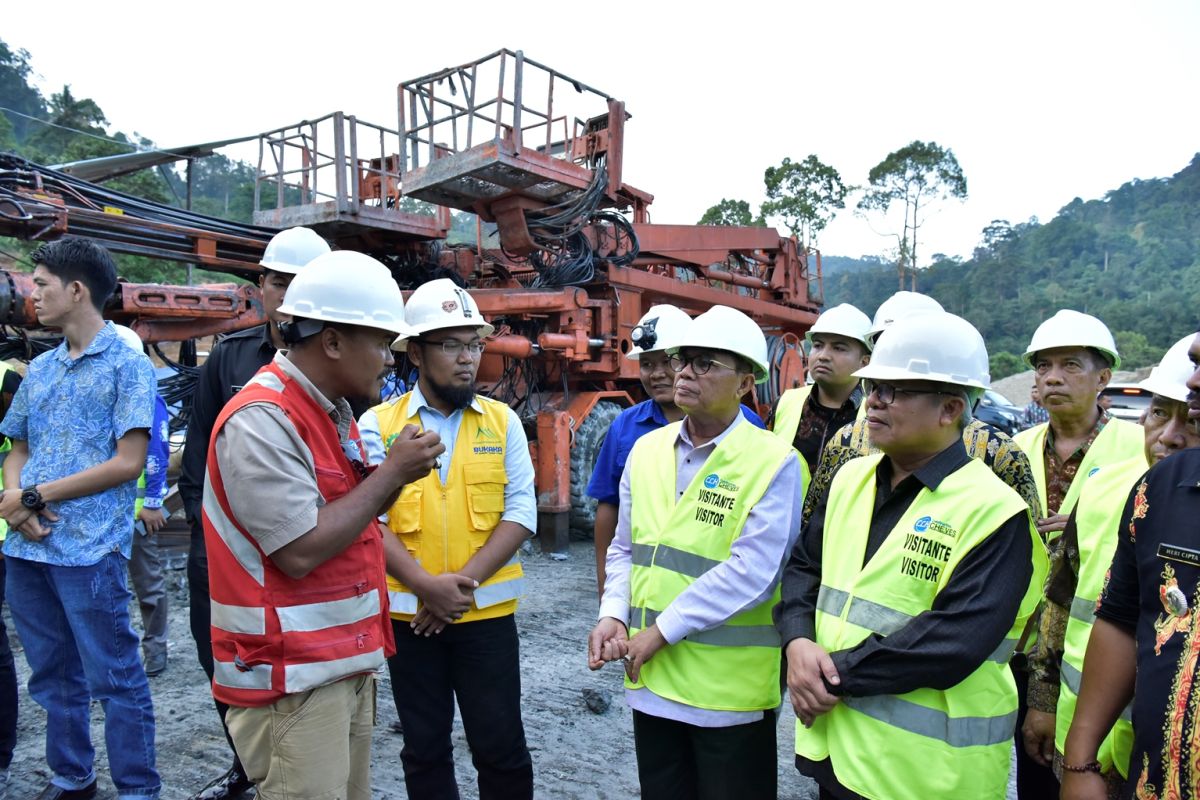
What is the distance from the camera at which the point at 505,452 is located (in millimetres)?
2701

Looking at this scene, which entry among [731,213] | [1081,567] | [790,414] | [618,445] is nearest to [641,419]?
[618,445]

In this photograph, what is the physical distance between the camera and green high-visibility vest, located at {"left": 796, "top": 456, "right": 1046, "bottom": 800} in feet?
5.52

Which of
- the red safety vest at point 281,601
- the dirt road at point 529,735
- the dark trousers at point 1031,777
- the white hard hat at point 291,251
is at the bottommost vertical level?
the dirt road at point 529,735

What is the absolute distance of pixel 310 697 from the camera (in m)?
1.77

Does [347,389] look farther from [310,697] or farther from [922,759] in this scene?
[922,759]

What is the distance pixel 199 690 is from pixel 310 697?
2.87 metres

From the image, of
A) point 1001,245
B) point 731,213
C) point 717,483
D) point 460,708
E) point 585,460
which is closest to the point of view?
point 717,483

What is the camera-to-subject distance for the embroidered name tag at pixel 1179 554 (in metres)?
1.36

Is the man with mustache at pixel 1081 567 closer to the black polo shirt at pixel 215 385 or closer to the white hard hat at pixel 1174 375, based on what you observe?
the white hard hat at pixel 1174 375

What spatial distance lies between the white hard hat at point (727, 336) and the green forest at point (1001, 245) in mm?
14248

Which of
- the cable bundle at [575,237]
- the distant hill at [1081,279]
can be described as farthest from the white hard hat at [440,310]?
the distant hill at [1081,279]

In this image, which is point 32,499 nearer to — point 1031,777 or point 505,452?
point 505,452

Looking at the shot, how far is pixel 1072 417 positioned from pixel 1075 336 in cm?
31

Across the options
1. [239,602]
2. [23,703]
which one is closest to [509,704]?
[239,602]
